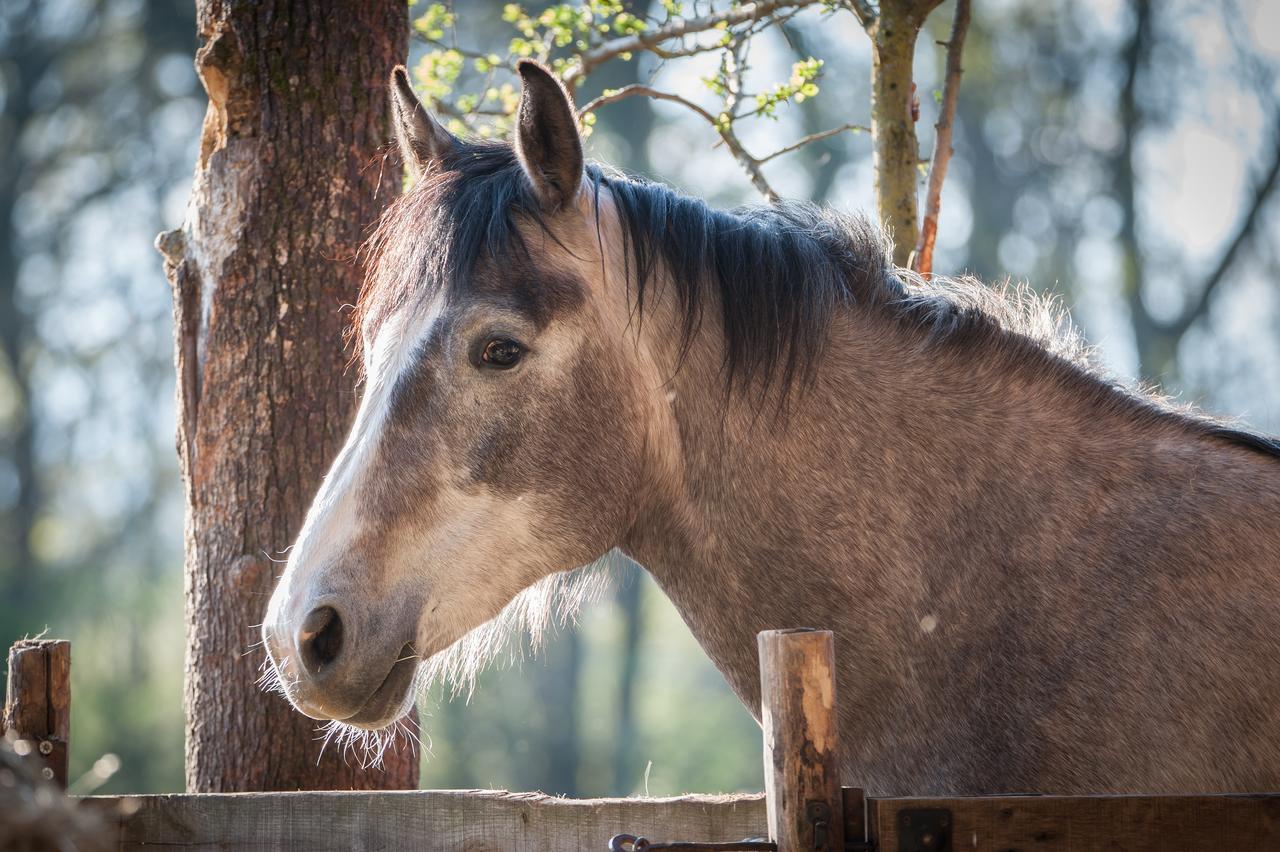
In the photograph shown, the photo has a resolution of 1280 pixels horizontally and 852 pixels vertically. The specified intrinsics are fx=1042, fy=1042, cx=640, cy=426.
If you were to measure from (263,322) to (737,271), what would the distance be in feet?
5.37

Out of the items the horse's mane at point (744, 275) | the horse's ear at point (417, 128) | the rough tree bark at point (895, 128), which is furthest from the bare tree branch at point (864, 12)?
the horse's ear at point (417, 128)

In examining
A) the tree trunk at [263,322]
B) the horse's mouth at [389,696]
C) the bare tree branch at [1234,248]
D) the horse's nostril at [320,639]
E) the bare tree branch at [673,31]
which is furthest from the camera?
the bare tree branch at [1234,248]

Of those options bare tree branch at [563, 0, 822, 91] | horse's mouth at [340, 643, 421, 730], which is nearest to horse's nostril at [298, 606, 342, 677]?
horse's mouth at [340, 643, 421, 730]

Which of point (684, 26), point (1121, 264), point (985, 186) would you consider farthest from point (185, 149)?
point (684, 26)

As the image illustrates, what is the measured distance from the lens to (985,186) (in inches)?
972

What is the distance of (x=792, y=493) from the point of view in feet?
7.70

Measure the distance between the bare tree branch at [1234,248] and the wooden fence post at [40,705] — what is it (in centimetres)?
1834

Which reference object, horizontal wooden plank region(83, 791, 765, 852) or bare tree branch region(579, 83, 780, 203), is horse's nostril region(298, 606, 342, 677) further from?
bare tree branch region(579, 83, 780, 203)

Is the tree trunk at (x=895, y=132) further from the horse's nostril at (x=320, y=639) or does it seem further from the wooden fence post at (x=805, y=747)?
the horse's nostril at (x=320, y=639)

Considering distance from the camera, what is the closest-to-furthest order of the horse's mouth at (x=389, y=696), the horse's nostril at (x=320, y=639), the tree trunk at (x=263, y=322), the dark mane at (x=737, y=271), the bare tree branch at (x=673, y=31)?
the horse's nostril at (x=320, y=639) → the horse's mouth at (x=389, y=696) → the dark mane at (x=737, y=271) → the tree trunk at (x=263, y=322) → the bare tree branch at (x=673, y=31)

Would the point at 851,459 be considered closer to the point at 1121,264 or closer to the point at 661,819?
the point at 661,819

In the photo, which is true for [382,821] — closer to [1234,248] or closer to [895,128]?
[895,128]

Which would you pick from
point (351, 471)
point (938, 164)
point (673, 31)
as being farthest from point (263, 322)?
point (938, 164)

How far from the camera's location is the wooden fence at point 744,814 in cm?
173
